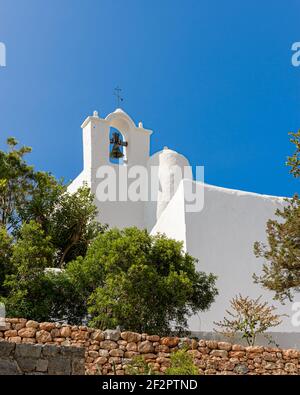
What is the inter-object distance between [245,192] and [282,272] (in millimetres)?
5428

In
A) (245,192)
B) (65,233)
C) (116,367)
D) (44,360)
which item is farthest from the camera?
(65,233)

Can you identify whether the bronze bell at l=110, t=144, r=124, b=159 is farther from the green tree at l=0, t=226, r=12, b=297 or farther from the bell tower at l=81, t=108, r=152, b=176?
the green tree at l=0, t=226, r=12, b=297

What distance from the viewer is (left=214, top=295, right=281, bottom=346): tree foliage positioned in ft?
46.4

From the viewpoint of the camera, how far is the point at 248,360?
1148cm

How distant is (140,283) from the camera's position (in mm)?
13148

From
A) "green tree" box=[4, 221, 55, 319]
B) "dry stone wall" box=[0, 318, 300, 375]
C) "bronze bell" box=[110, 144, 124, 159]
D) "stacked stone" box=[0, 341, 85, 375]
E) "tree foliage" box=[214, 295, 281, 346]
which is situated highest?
"bronze bell" box=[110, 144, 124, 159]

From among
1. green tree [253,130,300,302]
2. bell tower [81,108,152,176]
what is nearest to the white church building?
green tree [253,130,300,302]

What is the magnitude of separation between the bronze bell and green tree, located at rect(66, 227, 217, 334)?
12036mm

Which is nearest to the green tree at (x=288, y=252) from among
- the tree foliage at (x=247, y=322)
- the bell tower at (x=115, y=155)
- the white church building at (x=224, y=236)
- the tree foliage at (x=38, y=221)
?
the tree foliage at (x=247, y=322)

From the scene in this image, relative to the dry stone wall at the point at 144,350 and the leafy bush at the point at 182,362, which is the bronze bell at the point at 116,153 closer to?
the dry stone wall at the point at 144,350

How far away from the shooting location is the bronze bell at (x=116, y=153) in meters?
26.7

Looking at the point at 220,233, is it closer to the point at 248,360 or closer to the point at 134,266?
the point at 134,266
